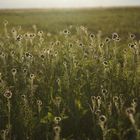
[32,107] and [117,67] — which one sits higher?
[117,67]

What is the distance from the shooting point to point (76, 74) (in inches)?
233

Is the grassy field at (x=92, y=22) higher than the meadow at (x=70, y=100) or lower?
lower

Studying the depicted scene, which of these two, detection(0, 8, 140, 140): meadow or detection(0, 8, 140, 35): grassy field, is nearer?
detection(0, 8, 140, 140): meadow

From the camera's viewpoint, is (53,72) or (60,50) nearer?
(53,72)

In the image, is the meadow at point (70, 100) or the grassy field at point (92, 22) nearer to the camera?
the meadow at point (70, 100)

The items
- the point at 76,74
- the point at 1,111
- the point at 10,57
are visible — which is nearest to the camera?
the point at 1,111

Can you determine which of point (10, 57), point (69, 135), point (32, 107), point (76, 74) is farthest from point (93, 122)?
point (10, 57)

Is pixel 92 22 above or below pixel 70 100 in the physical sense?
below

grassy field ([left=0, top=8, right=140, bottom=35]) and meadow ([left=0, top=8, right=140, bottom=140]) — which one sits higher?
meadow ([left=0, top=8, right=140, bottom=140])

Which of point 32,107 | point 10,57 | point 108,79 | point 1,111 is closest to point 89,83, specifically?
point 108,79

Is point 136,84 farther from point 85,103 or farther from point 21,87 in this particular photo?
point 21,87

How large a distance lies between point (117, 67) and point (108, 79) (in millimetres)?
188

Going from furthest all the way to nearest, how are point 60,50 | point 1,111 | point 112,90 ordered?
point 60,50, point 112,90, point 1,111

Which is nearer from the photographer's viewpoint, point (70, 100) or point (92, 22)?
point (70, 100)
